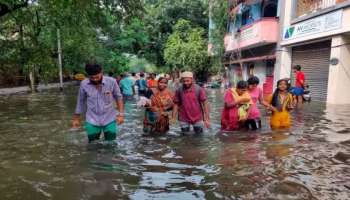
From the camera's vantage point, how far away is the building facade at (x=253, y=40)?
74.8ft

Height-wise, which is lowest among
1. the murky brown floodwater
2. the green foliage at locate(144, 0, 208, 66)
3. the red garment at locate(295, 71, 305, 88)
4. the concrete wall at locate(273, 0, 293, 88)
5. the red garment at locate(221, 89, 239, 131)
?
the murky brown floodwater

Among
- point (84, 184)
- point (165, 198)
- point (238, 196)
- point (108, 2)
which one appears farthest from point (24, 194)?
point (108, 2)

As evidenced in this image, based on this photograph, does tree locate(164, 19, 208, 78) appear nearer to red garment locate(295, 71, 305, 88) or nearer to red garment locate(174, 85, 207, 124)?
red garment locate(295, 71, 305, 88)

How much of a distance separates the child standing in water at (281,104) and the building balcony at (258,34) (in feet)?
49.1

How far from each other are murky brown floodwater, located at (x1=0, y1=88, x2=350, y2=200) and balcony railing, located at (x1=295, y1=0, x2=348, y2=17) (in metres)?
9.40

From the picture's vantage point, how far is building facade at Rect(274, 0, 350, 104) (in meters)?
16.1

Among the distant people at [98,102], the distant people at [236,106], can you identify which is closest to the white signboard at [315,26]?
the distant people at [236,106]

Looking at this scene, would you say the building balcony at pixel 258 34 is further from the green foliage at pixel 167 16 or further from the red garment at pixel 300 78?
the green foliage at pixel 167 16

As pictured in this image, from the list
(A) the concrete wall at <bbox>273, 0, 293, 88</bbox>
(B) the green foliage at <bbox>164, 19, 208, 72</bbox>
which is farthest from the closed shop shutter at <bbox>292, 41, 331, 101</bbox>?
(B) the green foliage at <bbox>164, 19, 208, 72</bbox>

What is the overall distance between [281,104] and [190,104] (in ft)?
6.00

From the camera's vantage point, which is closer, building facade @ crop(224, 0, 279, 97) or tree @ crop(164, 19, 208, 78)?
building facade @ crop(224, 0, 279, 97)

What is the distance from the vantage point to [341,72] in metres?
16.1

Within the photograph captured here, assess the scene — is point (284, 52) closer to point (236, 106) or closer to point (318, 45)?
point (318, 45)

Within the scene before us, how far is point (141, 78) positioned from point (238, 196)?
Answer: 45.3ft
